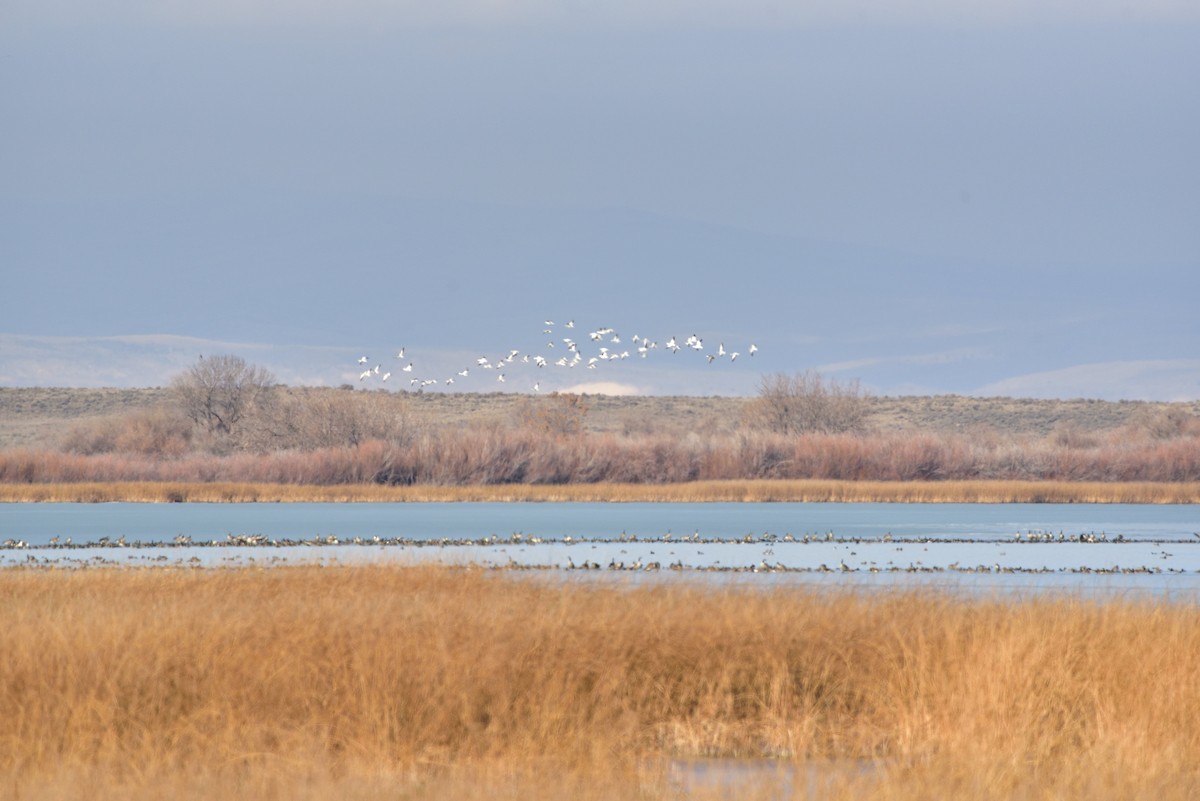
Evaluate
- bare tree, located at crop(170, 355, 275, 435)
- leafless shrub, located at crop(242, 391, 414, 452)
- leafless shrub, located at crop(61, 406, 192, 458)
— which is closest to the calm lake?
leafless shrub, located at crop(242, 391, 414, 452)

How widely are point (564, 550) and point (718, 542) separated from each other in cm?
517

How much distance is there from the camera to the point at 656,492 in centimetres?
5259

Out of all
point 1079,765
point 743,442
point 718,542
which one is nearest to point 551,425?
point 743,442

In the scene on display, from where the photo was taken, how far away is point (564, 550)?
106ft

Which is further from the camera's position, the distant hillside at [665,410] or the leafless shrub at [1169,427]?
the distant hillside at [665,410]

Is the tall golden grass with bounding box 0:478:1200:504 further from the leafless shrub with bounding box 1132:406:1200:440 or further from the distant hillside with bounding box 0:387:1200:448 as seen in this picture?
the distant hillside with bounding box 0:387:1200:448

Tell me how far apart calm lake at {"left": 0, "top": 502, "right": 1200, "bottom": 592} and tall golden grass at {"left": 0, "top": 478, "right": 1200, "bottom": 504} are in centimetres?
75

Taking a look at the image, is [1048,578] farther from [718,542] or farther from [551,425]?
[551,425]

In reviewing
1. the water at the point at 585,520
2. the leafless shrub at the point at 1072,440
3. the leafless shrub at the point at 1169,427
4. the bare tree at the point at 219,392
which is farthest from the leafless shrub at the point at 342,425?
the leafless shrub at the point at 1169,427

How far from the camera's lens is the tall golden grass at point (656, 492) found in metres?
51.7

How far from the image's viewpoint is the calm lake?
90.7 ft

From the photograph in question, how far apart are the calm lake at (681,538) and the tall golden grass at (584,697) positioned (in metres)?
6.19

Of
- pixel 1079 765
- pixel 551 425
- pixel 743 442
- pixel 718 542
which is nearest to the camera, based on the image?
pixel 1079 765

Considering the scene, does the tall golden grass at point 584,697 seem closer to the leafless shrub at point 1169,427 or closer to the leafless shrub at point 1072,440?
the leafless shrub at point 1072,440
